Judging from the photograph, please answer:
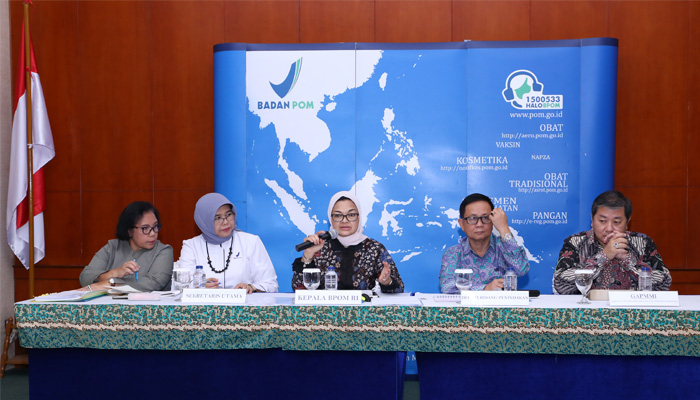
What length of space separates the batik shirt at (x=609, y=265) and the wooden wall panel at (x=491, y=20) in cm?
228

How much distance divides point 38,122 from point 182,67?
1183 millimetres

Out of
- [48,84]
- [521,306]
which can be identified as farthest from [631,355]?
[48,84]

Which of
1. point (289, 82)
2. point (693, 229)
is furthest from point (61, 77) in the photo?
point (693, 229)

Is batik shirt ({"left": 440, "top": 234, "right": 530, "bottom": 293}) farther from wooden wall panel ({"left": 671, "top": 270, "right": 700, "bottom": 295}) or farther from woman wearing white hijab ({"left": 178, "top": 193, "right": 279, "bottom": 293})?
wooden wall panel ({"left": 671, "top": 270, "right": 700, "bottom": 295})

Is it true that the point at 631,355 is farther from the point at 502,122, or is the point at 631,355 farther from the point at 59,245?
the point at 59,245

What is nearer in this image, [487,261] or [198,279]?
[198,279]

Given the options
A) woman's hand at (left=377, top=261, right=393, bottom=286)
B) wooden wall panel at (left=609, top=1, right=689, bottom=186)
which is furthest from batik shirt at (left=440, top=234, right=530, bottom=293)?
wooden wall panel at (left=609, top=1, right=689, bottom=186)

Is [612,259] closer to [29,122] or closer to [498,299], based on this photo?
[498,299]

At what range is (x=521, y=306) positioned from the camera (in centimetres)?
226

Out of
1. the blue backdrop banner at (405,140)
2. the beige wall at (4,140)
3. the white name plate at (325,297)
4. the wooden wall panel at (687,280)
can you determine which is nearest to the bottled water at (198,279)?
the white name plate at (325,297)

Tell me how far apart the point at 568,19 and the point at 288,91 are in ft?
7.66

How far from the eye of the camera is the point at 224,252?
10.8ft

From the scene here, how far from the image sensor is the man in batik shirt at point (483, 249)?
3023 mm

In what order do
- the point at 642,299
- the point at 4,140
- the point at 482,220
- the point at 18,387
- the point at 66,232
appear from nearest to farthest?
the point at 642,299
the point at 482,220
the point at 18,387
the point at 4,140
the point at 66,232
